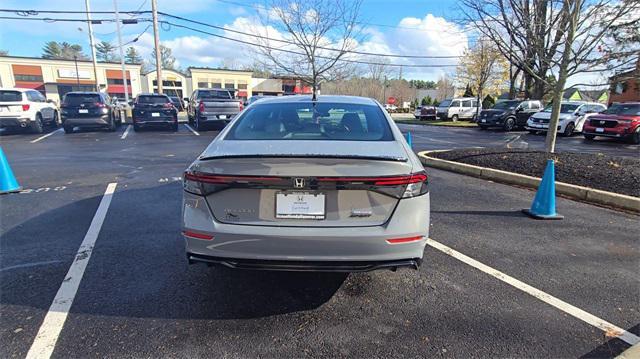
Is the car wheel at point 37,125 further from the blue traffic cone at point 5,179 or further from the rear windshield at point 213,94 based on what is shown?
the blue traffic cone at point 5,179

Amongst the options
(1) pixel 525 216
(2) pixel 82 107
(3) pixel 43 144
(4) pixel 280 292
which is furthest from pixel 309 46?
(4) pixel 280 292

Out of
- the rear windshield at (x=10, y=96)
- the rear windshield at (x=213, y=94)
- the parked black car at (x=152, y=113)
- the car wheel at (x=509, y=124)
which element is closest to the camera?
the rear windshield at (x=10, y=96)

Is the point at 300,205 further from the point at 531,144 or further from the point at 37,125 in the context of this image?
the point at 37,125

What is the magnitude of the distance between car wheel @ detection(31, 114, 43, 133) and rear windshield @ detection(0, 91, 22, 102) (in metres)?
0.93

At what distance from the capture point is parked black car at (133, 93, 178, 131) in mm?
15078

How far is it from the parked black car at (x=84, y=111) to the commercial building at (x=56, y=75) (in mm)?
45423

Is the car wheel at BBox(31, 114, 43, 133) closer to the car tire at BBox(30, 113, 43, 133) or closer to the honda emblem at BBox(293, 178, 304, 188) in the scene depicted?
the car tire at BBox(30, 113, 43, 133)

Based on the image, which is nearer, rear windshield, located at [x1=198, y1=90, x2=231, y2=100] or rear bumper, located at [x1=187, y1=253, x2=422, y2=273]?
rear bumper, located at [x1=187, y1=253, x2=422, y2=273]

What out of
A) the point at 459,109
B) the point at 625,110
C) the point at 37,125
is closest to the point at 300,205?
the point at 37,125

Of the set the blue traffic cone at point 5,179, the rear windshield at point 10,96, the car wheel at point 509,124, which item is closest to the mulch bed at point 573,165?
the blue traffic cone at point 5,179

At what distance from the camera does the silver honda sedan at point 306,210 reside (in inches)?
88.2

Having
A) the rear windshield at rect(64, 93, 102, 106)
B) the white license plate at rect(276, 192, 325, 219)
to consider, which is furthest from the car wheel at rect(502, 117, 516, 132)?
the white license plate at rect(276, 192, 325, 219)

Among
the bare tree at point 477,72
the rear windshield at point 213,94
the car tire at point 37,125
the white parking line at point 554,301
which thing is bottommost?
the white parking line at point 554,301

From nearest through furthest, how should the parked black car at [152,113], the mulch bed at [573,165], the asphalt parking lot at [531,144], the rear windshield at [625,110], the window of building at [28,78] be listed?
1. the mulch bed at [573,165]
2. the asphalt parking lot at [531,144]
3. the rear windshield at [625,110]
4. the parked black car at [152,113]
5. the window of building at [28,78]
